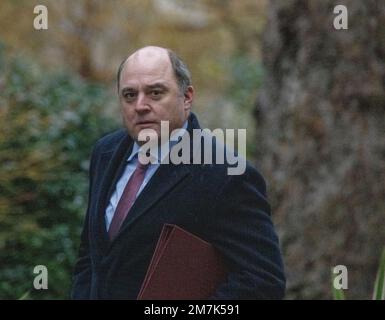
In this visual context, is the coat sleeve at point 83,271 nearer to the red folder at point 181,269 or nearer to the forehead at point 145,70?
the red folder at point 181,269

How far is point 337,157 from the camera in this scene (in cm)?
577

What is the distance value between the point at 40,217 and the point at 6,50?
1.62 metres

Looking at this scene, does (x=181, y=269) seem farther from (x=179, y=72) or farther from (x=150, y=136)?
(x=179, y=72)

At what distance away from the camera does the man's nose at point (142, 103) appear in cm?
244

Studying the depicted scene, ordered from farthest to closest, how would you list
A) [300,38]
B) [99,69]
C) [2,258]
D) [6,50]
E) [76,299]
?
1. [99,69]
2. [6,50]
3. [300,38]
4. [2,258]
5. [76,299]

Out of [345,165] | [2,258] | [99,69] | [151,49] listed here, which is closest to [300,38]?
[345,165]

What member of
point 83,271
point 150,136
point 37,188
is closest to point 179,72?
point 150,136

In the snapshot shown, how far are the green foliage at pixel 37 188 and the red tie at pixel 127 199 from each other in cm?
298

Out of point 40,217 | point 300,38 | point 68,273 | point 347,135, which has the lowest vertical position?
point 68,273

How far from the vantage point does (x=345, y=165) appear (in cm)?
575

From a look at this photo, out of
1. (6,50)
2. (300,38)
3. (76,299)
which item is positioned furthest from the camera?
(6,50)

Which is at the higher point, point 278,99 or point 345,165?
point 278,99
